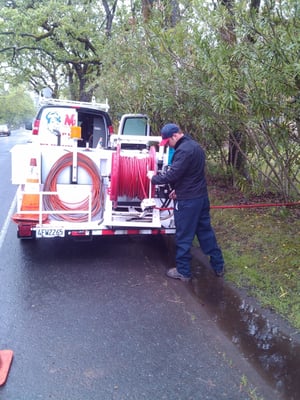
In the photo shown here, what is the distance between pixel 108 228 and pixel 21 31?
16250 millimetres

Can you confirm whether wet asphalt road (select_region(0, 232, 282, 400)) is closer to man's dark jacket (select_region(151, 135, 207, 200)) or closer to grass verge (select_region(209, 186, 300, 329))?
grass verge (select_region(209, 186, 300, 329))

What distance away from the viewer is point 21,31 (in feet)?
58.4

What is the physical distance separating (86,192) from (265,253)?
270 centimetres

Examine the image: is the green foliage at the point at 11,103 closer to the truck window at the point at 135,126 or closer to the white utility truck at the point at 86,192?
the truck window at the point at 135,126

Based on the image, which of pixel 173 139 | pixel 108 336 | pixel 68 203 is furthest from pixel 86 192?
pixel 108 336

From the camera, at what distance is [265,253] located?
534 centimetres

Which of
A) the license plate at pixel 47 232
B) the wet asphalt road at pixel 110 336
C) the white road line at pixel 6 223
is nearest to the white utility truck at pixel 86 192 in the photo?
the license plate at pixel 47 232

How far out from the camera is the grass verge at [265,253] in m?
4.30

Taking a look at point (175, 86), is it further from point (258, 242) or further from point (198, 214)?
point (258, 242)

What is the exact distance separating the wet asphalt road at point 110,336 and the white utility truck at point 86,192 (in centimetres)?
58

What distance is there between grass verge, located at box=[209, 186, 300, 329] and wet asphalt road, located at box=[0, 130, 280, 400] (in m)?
0.50

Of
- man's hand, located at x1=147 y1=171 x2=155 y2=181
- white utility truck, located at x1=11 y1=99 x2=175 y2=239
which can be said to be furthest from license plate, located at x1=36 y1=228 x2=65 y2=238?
man's hand, located at x1=147 y1=171 x2=155 y2=181

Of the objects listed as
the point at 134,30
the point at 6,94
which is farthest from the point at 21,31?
the point at 6,94

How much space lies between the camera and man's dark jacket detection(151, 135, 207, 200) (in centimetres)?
455
